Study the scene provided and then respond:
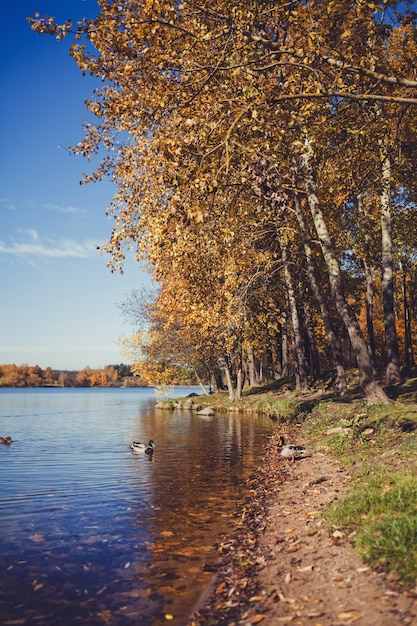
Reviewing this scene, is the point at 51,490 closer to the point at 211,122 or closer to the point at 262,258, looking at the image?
the point at 211,122

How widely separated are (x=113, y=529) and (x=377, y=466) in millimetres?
6235

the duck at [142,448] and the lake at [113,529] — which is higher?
the duck at [142,448]

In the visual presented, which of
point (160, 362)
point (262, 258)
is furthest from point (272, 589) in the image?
point (160, 362)

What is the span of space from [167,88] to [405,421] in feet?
40.3

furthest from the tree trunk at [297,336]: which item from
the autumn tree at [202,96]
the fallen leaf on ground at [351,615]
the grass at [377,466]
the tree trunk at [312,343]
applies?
the fallen leaf on ground at [351,615]

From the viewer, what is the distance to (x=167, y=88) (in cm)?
1259

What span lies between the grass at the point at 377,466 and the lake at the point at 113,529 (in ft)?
8.49

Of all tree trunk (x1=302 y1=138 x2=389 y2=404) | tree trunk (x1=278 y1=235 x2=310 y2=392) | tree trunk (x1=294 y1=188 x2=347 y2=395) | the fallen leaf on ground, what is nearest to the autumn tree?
tree trunk (x1=302 y1=138 x2=389 y2=404)

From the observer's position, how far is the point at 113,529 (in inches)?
420

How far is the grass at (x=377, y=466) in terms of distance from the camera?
702cm

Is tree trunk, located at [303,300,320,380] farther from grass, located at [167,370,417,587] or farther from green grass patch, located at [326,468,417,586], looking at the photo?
green grass patch, located at [326,468,417,586]

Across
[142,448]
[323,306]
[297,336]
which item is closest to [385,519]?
[142,448]

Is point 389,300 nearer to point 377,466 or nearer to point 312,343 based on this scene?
point 312,343

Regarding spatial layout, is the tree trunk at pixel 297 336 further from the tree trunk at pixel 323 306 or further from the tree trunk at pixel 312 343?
the tree trunk at pixel 312 343
